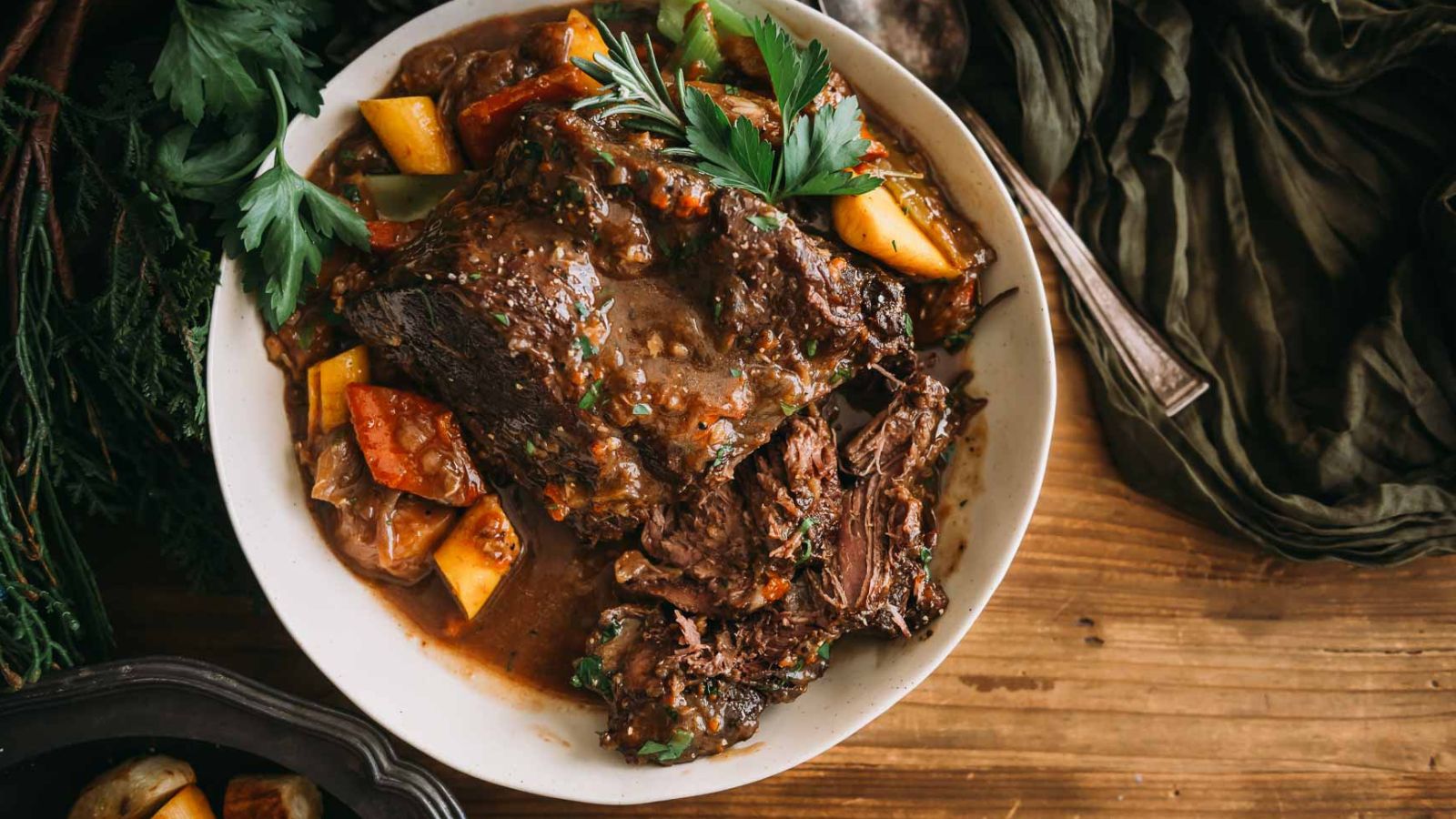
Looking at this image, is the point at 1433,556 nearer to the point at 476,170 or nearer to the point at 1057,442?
the point at 1057,442

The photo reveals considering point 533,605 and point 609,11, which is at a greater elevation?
point 609,11

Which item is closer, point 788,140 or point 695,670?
point 788,140

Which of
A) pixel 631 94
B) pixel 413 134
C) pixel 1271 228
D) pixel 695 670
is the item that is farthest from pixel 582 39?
pixel 1271 228

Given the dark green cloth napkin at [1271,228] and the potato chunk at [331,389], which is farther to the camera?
the dark green cloth napkin at [1271,228]

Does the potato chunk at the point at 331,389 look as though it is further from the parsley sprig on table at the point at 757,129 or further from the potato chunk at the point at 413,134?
the parsley sprig on table at the point at 757,129

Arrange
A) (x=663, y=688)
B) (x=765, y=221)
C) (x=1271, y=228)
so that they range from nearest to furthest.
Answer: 1. (x=765, y=221)
2. (x=663, y=688)
3. (x=1271, y=228)

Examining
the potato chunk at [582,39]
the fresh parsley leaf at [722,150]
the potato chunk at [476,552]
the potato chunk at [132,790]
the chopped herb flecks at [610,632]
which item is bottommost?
the potato chunk at [132,790]

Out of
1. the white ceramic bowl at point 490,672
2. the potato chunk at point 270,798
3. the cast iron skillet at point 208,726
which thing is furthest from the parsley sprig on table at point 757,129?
the potato chunk at point 270,798

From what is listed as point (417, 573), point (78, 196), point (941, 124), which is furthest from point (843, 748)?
point (78, 196)

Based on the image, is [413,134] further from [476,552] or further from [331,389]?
[476,552]
